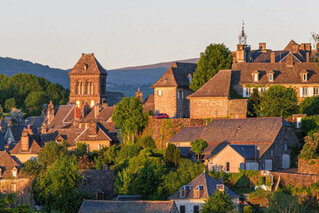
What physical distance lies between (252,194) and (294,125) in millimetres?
13871

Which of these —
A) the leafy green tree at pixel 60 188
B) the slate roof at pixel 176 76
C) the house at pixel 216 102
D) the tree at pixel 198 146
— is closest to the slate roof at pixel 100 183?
the leafy green tree at pixel 60 188

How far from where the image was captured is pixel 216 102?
276 ft

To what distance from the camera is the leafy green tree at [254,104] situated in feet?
274

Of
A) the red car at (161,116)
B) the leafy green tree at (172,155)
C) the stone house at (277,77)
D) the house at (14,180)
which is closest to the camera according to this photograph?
the leafy green tree at (172,155)

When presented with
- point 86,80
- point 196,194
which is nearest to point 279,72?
point 196,194

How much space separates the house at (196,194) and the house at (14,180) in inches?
639

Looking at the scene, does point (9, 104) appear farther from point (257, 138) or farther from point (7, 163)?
point (257, 138)

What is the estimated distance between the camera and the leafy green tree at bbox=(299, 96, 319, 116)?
83.2m

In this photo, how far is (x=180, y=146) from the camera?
81250 mm

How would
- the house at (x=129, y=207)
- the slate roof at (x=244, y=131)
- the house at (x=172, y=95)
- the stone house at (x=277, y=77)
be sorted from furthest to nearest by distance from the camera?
1. the house at (x=172, y=95)
2. the stone house at (x=277, y=77)
3. the slate roof at (x=244, y=131)
4. the house at (x=129, y=207)

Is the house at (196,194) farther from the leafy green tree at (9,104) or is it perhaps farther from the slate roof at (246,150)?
the leafy green tree at (9,104)

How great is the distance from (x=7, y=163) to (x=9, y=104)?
62.0m

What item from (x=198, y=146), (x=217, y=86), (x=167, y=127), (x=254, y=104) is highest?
(x=217, y=86)

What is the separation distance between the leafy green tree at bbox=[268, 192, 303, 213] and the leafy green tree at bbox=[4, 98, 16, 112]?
90.5m
